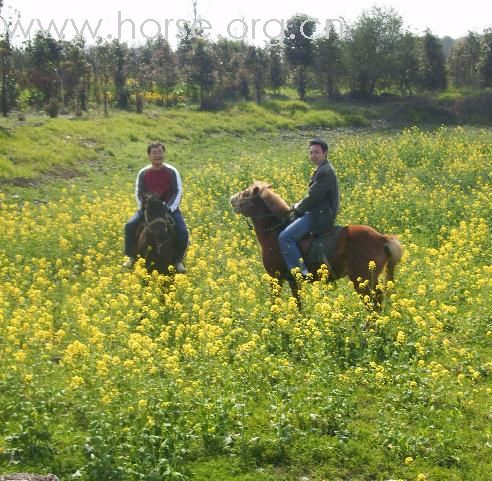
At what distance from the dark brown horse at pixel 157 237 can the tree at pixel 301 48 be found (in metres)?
43.7

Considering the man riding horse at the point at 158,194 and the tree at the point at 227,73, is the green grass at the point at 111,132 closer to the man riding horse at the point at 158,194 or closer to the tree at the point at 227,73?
the tree at the point at 227,73

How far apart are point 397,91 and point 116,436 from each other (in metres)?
54.6

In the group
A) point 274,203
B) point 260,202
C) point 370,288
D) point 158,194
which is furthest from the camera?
point 158,194

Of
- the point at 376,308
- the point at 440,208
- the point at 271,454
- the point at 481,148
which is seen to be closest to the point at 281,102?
the point at 481,148

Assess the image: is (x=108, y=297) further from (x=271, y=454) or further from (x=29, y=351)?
(x=271, y=454)

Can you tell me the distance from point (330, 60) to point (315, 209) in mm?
45518

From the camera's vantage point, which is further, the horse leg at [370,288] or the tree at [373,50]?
the tree at [373,50]

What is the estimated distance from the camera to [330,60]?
51.7 m

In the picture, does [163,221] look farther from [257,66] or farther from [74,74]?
[257,66]

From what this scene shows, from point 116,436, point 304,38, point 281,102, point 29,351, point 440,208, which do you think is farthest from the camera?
point 304,38

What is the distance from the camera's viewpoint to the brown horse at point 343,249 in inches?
335

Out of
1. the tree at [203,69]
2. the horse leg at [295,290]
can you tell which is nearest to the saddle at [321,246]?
the horse leg at [295,290]

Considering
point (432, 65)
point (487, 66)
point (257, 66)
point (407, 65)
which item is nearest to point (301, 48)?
point (257, 66)

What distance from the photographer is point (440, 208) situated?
49.7 ft
